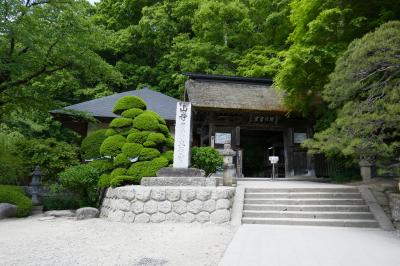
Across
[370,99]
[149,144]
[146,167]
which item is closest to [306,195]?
[370,99]

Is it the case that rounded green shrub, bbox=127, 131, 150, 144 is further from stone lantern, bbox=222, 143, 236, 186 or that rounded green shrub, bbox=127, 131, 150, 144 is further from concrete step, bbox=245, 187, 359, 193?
concrete step, bbox=245, 187, 359, 193

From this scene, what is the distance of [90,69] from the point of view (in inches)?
464

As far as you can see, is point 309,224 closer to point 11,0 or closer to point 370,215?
point 370,215

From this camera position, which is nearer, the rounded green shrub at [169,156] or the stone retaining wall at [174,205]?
the stone retaining wall at [174,205]

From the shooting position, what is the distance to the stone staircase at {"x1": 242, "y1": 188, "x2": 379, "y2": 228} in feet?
24.1

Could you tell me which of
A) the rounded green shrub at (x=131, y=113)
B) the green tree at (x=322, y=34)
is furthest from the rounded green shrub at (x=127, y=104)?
the green tree at (x=322, y=34)

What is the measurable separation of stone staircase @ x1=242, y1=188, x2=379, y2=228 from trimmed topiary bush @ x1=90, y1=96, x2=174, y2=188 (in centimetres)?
308

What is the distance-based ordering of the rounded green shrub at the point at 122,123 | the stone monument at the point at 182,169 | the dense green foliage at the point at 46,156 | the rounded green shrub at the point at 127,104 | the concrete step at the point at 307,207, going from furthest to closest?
1. the dense green foliage at the point at 46,156
2. the rounded green shrub at the point at 127,104
3. the rounded green shrub at the point at 122,123
4. the stone monument at the point at 182,169
5. the concrete step at the point at 307,207

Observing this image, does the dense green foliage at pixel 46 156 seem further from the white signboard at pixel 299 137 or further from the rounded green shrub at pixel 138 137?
the white signboard at pixel 299 137

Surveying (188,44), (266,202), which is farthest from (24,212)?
(188,44)

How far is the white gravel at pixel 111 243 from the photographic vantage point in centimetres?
445

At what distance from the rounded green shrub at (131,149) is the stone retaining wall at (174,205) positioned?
4.57 feet

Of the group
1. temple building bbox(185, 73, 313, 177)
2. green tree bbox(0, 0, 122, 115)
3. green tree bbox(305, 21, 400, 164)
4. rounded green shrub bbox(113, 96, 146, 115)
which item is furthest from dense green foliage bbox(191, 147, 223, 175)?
green tree bbox(0, 0, 122, 115)

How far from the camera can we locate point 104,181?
9.33 m
